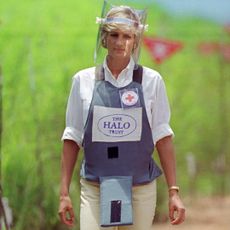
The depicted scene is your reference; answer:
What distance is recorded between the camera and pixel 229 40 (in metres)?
6.38

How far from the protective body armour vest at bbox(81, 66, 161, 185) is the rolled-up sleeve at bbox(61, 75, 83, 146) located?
8 cm

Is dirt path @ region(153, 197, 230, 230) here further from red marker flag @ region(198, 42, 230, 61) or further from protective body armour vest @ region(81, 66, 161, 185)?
protective body armour vest @ region(81, 66, 161, 185)

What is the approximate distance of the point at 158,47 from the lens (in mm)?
6184

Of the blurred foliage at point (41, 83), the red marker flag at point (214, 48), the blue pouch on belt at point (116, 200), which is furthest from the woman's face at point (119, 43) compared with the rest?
the red marker flag at point (214, 48)

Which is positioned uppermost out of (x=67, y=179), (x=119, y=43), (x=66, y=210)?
(x=119, y=43)

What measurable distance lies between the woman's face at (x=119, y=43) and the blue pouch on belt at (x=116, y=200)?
527 mm

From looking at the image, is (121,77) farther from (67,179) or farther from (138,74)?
(67,179)

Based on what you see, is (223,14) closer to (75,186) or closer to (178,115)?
(178,115)

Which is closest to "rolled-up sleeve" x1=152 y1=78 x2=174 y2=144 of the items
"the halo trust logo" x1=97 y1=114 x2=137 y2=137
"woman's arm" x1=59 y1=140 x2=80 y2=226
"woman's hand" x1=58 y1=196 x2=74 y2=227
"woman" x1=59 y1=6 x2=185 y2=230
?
"woman" x1=59 y1=6 x2=185 y2=230

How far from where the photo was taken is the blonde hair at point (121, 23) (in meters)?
3.85

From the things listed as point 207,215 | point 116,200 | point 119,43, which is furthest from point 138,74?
point 207,215

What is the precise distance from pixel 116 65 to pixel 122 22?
0.63 feet

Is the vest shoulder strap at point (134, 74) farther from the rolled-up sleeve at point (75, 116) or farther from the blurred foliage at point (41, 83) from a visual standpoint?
the blurred foliage at point (41, 83)

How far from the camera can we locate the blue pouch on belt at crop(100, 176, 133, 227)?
150 inches
